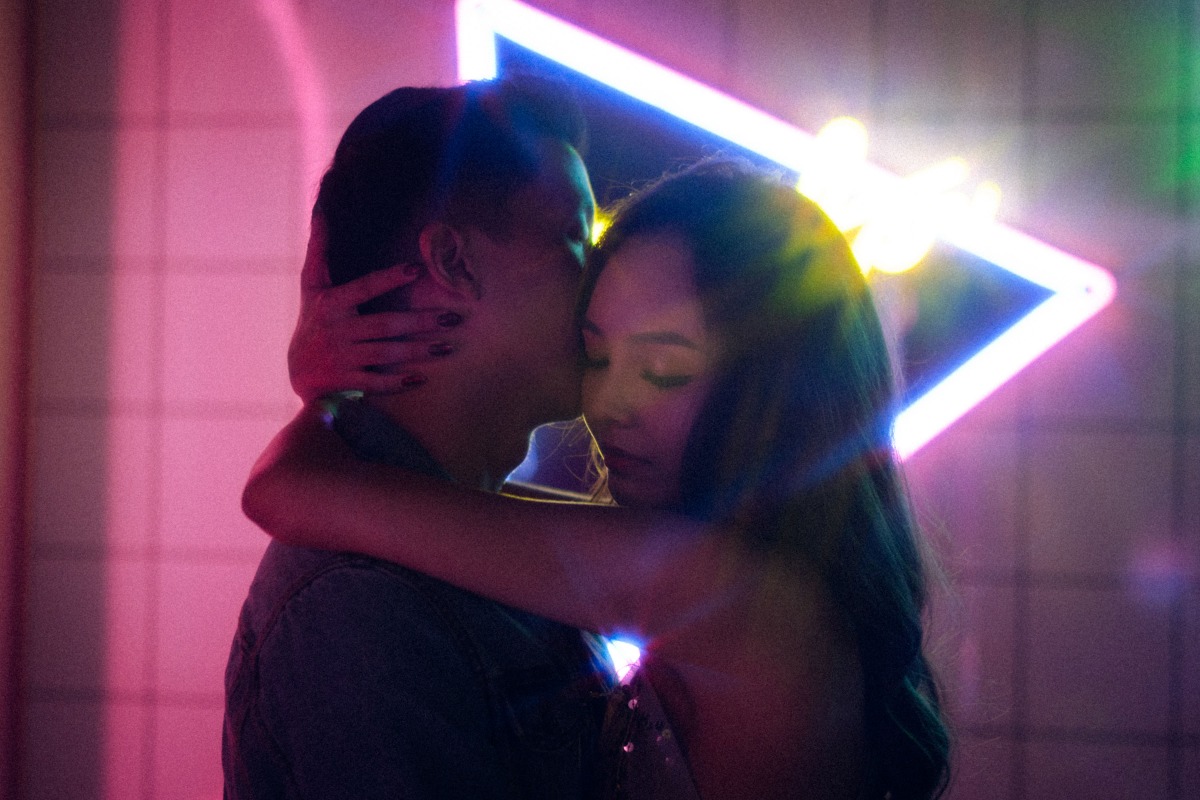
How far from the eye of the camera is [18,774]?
2500mm

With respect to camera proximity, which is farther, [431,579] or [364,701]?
[431,579]

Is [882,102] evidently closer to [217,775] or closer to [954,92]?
[954,92]

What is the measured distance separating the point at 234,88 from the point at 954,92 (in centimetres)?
225

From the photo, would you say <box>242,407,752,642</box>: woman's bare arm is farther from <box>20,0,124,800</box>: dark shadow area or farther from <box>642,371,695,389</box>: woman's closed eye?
<box>20,0,124,800</box>: dark shadow area

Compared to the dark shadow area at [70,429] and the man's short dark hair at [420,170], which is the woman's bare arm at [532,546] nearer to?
the man's short dark hair at [420,170]

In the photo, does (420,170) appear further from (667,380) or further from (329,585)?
(329,585)

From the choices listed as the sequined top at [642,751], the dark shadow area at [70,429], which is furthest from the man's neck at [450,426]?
the dark shadow area at [70,429]

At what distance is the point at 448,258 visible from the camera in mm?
1119

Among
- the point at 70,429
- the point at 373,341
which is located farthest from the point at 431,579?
the point at 70,429

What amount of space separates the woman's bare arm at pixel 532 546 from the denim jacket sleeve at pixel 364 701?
2.1 inches

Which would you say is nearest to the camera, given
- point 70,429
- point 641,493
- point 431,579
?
point 431,579

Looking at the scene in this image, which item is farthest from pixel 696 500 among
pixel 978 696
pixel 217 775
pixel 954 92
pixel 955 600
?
pixel 217 775

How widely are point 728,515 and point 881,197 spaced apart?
158 centimetres

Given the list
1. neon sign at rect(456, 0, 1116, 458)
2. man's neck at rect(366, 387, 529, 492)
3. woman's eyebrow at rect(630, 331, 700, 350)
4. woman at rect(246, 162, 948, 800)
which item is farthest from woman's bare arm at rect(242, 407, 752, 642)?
neon sign at rect(456, 0, 1116, 458)
